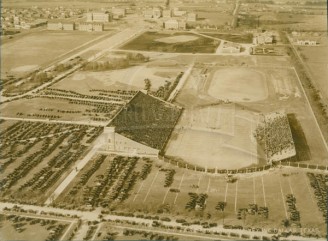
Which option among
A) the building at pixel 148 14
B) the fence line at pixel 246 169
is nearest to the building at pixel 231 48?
the building at pixel 148 14

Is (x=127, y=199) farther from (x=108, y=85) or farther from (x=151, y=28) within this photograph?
(x=151, y=28)

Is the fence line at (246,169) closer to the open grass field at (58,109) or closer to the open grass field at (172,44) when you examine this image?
the open grass field at (58,109)

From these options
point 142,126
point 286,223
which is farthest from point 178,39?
point 286,223

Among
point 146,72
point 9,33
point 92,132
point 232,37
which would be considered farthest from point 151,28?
point 92,132

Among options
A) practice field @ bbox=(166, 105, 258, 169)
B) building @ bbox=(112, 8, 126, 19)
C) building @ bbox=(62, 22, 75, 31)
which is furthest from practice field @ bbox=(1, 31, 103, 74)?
practice field @ bbox=(166, 105, 258, 169)

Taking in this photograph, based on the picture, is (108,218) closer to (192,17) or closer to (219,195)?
(219,195)

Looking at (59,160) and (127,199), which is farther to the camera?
(59,160)
